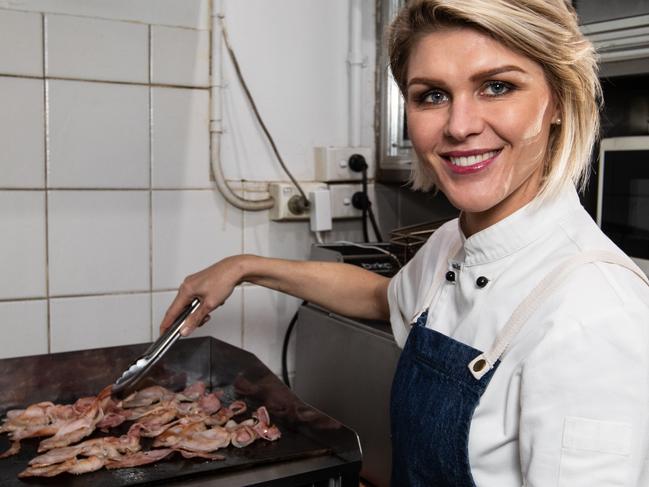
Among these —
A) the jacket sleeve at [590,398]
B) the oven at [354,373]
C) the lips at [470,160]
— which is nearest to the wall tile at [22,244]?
the oven at [354,373]

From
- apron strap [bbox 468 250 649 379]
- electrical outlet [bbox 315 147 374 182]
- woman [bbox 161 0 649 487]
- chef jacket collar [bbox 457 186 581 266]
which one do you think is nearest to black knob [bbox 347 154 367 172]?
electrical outlet [bbox 315 147 374 182]

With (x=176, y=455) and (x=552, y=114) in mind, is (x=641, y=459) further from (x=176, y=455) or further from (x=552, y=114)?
(x=176, y=455)

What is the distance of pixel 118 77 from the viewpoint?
1.54 metres

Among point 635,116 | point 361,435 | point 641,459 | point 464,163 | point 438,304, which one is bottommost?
point 361,435

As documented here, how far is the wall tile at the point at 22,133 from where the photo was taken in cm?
146

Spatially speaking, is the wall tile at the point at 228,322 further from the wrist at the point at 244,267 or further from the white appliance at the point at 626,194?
the white appliance at the point at 626,194

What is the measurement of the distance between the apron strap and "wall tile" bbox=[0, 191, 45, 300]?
3.47 feet

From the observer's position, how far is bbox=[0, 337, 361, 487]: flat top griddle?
106cm

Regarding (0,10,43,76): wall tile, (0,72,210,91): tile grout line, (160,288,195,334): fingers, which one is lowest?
(160,288,195,334): fingers

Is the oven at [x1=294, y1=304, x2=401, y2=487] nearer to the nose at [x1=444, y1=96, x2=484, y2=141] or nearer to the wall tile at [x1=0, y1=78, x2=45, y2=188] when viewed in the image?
the nose at [x1=444, y1=96, x2=484, y2=141]

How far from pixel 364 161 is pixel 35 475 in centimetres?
108

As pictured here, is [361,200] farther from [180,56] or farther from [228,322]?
[180,56]

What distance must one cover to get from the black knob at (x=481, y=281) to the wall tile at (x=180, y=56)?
97 cm

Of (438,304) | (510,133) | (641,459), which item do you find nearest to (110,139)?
(438,304)
